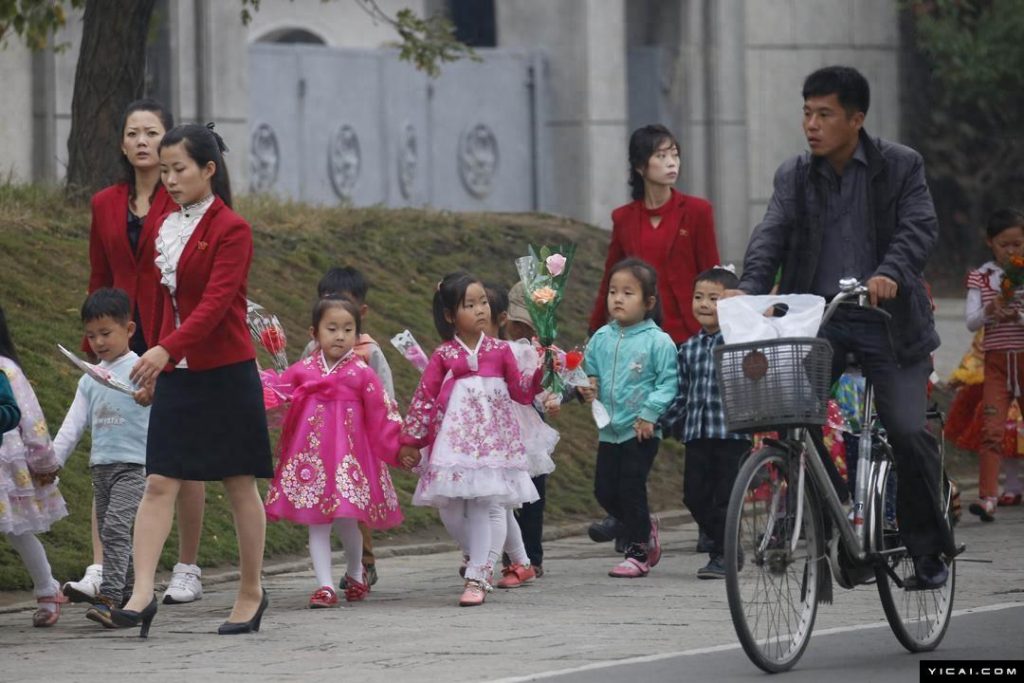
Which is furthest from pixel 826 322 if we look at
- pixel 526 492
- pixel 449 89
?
pixel 449 89

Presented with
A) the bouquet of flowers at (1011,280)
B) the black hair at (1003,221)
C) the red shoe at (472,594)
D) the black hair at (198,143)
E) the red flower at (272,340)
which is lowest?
the red shoe at (472,594)

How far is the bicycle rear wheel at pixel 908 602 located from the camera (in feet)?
24.8

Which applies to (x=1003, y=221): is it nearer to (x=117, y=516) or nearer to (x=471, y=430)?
(x=471, y=430)

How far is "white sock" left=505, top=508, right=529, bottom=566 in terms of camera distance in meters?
10.1

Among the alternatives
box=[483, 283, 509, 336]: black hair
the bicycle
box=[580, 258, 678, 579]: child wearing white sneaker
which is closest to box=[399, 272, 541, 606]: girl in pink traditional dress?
box=[483, 283, 509, 336]: black hair

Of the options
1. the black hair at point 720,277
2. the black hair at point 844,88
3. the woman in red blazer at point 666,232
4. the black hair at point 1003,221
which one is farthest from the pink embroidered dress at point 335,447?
the black hair at point 1003,221

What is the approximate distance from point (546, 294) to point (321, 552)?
149cm

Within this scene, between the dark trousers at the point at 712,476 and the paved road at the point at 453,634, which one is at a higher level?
the dark trousers at the point at 712,476

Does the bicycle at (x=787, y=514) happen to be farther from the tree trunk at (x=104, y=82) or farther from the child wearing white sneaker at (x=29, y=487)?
the tree trunk at (x=104, y=82)

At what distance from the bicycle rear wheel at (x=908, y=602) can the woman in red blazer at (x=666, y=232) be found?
3368mm

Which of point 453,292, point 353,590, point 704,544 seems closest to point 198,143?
point 453,292

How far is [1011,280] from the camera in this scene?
485 inches

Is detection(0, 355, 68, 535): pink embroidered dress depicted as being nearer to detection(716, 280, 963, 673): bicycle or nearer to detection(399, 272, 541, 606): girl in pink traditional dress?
detection(399, 272, 541, 606): girl in pink traditional dress

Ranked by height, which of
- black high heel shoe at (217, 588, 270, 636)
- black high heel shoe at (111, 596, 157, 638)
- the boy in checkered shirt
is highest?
the boy in checkered shirt
